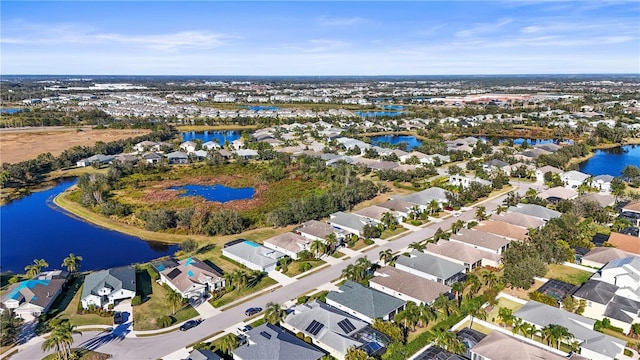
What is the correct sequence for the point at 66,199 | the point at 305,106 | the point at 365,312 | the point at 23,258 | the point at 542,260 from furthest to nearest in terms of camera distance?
the point at 305,106, the point at 66,199, the point at 23,258, the point at 542,260, the point at 365,312

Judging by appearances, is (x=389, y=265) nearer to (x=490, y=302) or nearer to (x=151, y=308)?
(x=490, y=302)

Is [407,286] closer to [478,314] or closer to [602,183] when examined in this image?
[478,314]

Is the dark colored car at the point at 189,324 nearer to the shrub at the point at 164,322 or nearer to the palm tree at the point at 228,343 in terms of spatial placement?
the shrub at the point at 164,322

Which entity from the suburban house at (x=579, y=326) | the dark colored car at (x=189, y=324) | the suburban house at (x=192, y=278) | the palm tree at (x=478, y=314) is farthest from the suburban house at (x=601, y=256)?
the dark colored car at (x=189, y=324)

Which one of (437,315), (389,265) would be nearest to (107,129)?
(389,265)

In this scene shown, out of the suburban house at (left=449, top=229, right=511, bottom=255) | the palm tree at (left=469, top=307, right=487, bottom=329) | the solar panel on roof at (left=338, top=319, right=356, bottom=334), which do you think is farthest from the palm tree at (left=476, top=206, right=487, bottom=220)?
the solar panel on roof at (left=338, top=319, right=356, bottom=334)
